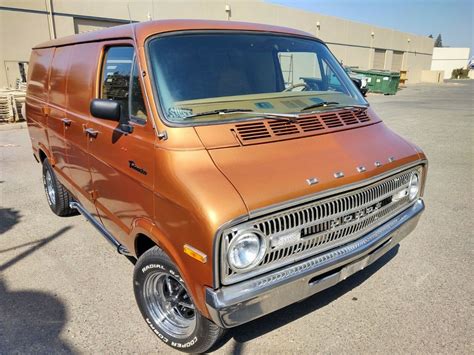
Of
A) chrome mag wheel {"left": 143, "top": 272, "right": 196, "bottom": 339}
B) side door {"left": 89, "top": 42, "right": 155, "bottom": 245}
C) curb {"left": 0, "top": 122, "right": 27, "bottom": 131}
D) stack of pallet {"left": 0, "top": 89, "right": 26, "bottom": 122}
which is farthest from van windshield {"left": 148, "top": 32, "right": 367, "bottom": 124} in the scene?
stack of pallet {"left": 0, "top": 89, "right": 26, "bottom": 122}

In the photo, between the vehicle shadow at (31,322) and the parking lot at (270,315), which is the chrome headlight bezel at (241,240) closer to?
the parking lot at (270,315)

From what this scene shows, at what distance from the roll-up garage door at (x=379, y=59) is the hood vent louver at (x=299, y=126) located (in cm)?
4486

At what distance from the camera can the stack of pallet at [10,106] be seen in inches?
492

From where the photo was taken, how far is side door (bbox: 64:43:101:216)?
3.52 metres

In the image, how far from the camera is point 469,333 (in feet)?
9.52

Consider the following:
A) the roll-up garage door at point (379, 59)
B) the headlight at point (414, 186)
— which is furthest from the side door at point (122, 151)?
the roll-up garage door at point (379, 59)

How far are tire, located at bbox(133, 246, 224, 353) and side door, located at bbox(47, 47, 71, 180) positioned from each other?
78.5 inches

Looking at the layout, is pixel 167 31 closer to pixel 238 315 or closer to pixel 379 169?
pixel 379 169

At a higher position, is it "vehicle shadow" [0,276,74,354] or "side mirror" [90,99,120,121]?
"side mirror" [90,99,120,121]

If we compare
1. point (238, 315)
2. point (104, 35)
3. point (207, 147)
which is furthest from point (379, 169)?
point (104, 35)

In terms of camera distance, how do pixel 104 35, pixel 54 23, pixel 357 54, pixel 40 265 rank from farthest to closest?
pixel 357 54, pixel 54 23, pixel 40 265, pixel 104 35

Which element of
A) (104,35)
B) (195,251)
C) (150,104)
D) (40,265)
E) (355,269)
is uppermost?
A: (104,35)

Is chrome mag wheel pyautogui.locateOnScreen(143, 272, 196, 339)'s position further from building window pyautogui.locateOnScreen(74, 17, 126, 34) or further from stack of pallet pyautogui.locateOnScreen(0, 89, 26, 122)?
building window pyautogui.locateOnScreen(74, 17, 126, 34)

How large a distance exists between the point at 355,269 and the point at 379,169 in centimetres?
74
